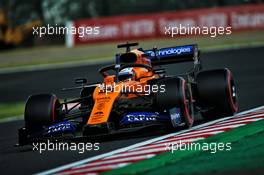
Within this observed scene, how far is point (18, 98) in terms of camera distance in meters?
21.0

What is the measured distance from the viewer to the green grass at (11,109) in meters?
17.4

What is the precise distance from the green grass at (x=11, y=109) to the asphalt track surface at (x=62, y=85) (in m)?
1.10

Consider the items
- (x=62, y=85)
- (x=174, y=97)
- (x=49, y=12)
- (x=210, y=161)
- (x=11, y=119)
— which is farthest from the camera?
(x=49, y=12)

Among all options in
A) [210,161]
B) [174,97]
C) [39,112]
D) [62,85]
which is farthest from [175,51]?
[62,85]

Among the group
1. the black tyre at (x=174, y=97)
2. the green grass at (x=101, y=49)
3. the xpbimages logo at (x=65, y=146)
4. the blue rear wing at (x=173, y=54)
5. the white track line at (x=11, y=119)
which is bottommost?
the green grass at (x=101, y=49)

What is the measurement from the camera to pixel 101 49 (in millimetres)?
35906

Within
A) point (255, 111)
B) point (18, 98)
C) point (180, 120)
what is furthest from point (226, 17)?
point (180, 120)

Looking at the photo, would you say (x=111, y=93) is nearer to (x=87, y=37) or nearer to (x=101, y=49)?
(x=101, y=49)

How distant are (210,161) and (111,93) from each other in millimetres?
2955

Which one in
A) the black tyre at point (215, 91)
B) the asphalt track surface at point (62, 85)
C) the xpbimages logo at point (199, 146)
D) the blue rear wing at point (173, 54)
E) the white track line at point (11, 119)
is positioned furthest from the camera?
the white track line at point (11, 119)

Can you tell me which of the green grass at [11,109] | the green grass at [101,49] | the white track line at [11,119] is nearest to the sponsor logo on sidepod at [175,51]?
the white track line at [11,119]

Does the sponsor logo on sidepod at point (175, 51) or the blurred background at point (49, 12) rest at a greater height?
the sponsor logo on sidepod at point (175, 51)

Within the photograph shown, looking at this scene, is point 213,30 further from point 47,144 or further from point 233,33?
point 47,144

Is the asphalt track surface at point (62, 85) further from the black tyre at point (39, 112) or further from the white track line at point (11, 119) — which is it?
the white track line at point (11, 119)
